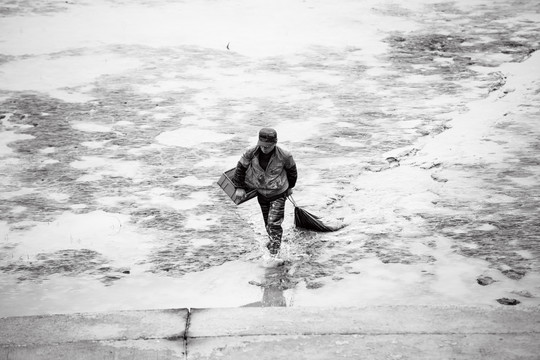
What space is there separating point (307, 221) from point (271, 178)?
2.09 feet

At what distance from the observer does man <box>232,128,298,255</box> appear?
18.4 feet

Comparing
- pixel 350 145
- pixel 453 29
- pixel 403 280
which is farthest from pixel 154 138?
pixel 453 29

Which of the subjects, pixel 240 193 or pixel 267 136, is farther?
pixel 240 193

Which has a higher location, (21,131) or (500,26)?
(500,26)

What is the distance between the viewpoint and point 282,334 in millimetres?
4199

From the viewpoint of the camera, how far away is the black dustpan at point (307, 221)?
5953 mm

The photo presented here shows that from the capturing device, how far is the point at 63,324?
433 centimetres

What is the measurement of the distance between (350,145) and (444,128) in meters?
1.38

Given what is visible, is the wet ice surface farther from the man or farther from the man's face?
the man's face

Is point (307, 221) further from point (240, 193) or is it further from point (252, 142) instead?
point (252, 142)

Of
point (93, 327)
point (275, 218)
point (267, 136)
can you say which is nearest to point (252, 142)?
point (275, 218)

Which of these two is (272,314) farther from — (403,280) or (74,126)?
(74,126)

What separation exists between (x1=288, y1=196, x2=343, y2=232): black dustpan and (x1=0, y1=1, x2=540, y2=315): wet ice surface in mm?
83

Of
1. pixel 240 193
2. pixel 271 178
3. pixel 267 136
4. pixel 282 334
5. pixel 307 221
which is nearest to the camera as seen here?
pixel 282 334
